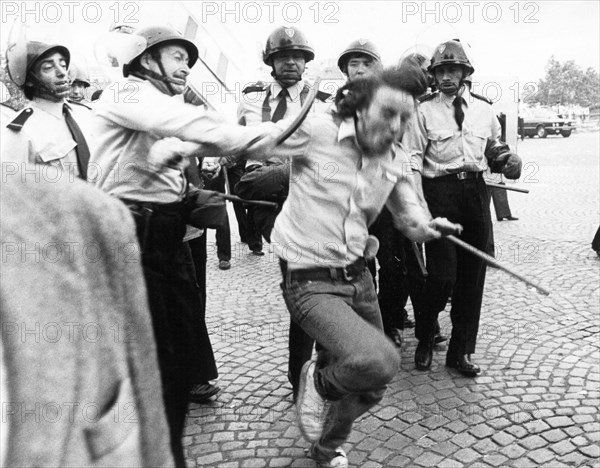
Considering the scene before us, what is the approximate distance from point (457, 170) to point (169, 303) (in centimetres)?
199

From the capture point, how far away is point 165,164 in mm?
2266

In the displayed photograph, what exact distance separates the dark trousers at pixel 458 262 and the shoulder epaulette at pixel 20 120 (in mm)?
2318

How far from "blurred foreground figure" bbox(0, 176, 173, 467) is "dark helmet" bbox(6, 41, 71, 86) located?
1.63m

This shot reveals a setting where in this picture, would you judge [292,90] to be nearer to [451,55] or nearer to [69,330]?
[451,55]

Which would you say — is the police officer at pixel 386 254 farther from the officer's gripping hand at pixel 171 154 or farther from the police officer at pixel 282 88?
the officer's gripping hand at pixel 171 154

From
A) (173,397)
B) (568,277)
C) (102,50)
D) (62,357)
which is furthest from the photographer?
(568,277)

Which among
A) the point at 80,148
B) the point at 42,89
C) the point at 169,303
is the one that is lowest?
the point at 169,303

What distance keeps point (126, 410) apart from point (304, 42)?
269 centimetres

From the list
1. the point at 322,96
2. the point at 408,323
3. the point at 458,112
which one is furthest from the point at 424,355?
the point at 322,96

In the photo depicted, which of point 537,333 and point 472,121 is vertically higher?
point 472,121

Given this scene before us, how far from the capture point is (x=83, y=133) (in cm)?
327

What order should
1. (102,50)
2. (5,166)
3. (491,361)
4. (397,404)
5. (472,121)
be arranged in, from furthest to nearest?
(491,361)
(472,121)
(397,404)
(102,50)
(5,166)

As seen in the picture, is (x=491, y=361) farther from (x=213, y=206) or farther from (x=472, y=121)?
(x=213, y=206)

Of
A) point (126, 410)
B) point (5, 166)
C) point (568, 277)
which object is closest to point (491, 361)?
point (568, 277)
